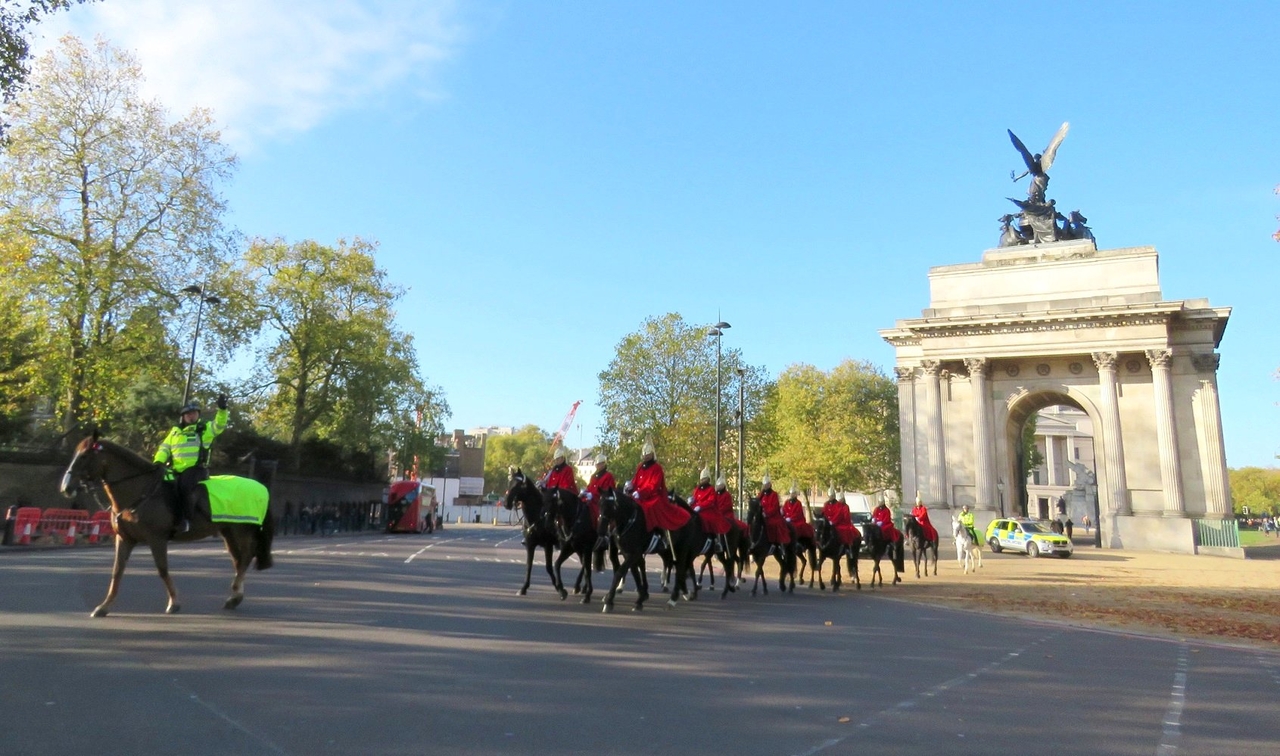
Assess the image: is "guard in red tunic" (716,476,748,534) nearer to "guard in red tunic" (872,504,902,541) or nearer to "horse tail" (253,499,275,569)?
"guard in red tunic" (872,504,902,541)

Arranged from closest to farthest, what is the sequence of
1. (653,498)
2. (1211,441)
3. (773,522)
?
(653,498) < (773,522) < (1211,441)

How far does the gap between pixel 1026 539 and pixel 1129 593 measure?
19110 millimetres

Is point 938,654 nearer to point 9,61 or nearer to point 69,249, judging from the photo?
point 9,61

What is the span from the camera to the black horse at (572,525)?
1423 cm

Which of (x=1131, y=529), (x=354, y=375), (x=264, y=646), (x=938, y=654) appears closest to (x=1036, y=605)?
(x=938, y=654)

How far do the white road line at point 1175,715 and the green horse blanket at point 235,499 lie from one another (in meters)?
10.1

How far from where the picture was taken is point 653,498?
1487cm

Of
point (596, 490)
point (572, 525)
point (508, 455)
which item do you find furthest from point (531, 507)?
point (508, 455)

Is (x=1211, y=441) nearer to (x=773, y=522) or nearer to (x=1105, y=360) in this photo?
(x=1105, y=360)

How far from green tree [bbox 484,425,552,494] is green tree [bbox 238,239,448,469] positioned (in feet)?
331

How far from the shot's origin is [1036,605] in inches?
712

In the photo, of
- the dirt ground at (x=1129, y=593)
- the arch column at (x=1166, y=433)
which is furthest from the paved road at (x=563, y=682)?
the arch column at (x=1166, y=433)

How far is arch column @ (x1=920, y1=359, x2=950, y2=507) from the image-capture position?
50625 mm

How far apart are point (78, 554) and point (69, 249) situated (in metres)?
18.1
